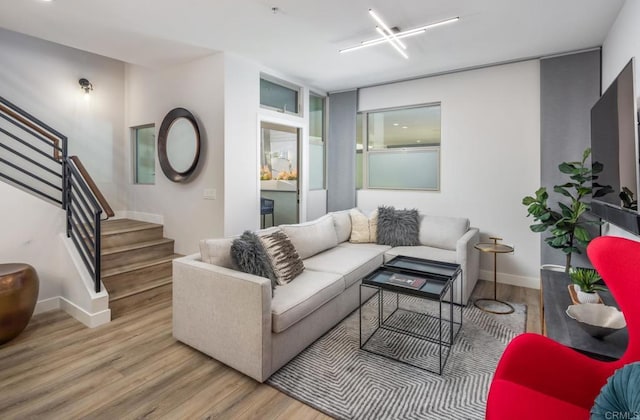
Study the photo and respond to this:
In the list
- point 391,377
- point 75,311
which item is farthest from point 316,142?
point 391,377

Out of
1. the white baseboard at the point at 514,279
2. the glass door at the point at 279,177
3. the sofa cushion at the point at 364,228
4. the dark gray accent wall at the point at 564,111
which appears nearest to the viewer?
the dark gray accent wall at the point at 564,111

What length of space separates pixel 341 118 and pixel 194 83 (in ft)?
7.53

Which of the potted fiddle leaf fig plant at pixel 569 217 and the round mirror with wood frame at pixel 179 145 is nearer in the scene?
the potted fiddle leaf fig plant at pixel 569 217

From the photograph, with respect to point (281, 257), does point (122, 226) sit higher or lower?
higher

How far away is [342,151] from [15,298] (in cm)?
421

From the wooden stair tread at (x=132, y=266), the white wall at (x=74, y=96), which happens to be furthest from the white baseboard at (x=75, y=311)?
the white wall at (x=74, y=96)

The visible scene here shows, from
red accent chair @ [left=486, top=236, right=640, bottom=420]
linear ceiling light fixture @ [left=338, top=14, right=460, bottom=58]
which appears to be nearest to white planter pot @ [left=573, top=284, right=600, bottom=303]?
red accent chair @ [left=486, top=236, right=640, bottom=420]

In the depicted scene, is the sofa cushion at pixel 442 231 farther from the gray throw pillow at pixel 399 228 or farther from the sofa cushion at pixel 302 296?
the sofa cushion at pixel 302 296

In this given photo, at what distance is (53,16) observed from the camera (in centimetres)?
285

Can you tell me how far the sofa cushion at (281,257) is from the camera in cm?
265

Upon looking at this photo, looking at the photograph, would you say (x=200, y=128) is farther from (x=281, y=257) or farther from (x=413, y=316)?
(x=413, y=316)

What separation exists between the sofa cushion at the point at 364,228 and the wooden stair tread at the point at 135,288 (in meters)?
2.28

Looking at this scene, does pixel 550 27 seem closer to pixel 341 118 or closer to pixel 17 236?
pixel 341 118

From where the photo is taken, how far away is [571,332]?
1.57m
